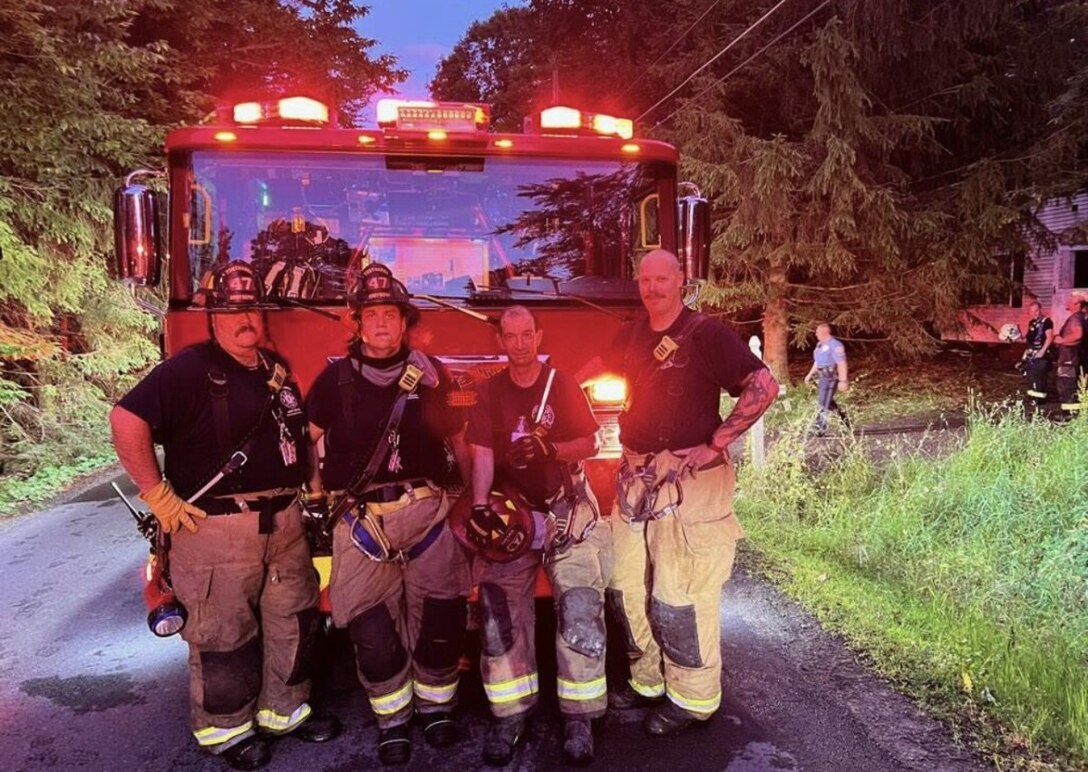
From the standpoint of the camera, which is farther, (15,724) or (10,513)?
(10,513)

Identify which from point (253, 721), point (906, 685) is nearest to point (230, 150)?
point (253, 721)

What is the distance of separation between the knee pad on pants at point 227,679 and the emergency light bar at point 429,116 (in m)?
2.45

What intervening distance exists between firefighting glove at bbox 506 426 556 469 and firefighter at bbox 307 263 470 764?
283 millimetres

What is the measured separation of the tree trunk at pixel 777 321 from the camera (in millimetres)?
12062

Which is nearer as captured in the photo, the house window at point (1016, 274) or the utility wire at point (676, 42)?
the house window at point (1016, 274)

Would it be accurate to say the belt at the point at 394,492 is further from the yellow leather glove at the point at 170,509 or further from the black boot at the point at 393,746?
the black boot at the point at 393,746

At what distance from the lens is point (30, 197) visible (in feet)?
25.7

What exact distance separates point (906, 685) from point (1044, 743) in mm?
564

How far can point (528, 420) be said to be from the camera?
2951 millimetres

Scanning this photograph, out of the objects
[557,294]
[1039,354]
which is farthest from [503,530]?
[1039,354]

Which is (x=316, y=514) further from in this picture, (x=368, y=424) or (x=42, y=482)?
(x=42, y=482)

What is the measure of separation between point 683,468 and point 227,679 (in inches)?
74.4

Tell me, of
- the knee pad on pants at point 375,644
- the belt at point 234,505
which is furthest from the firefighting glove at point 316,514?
the knee pad on pants at point 375,644

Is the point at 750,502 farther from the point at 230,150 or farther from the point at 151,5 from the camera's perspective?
the point at 151,5
